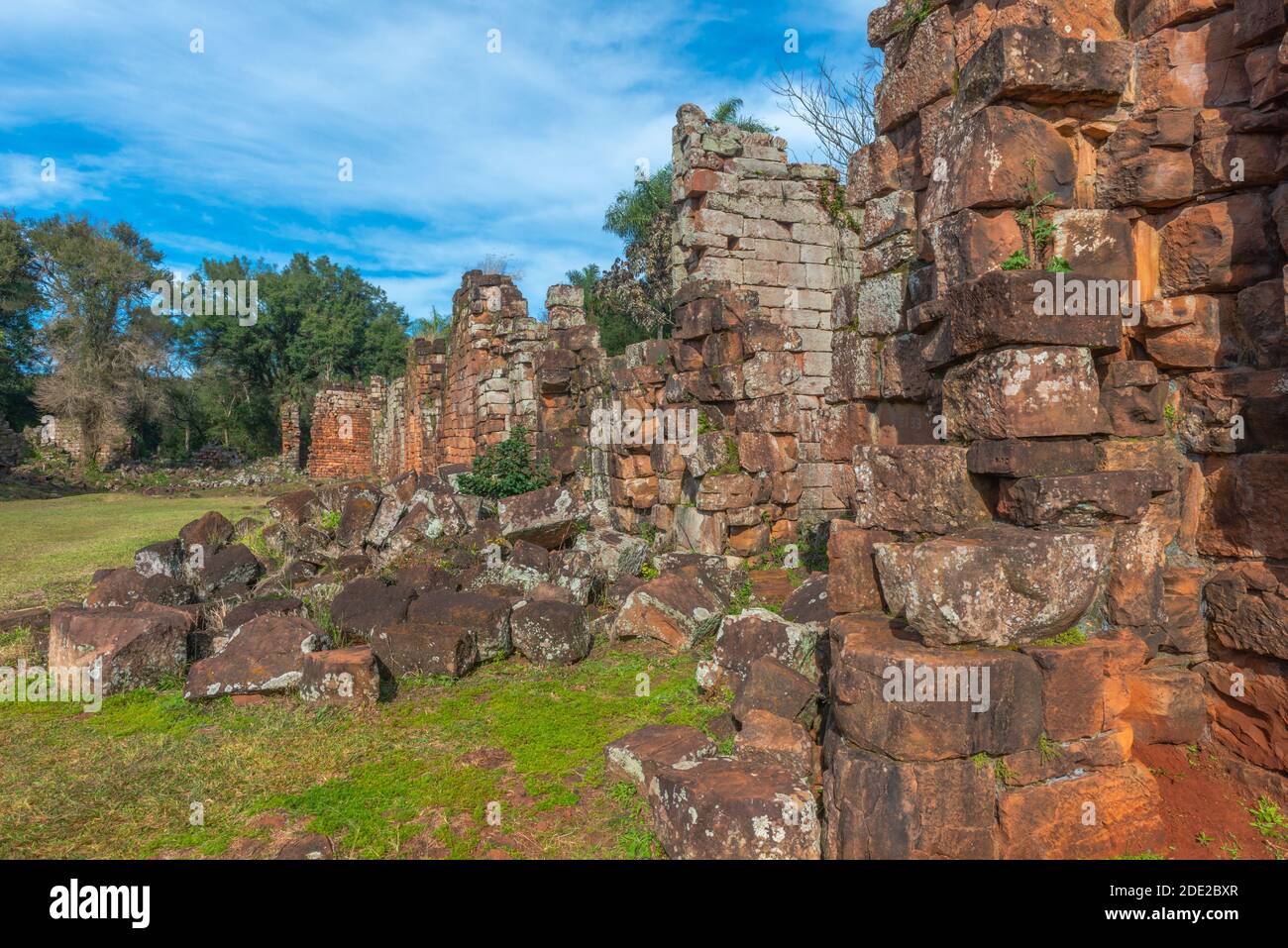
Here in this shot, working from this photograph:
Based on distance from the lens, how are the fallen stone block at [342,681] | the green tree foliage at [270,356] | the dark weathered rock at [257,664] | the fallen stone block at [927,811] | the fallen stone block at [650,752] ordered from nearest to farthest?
the fallen stone block at [927,811], the fallen stone block at [650,752], the fallen stone block at [342,681], the dark weathered rock at [257,664], the green tree foliage at [270,356]

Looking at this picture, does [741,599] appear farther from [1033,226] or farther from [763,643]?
[1033,226]

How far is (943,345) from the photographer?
4.00 metres

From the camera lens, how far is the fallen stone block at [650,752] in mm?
4145

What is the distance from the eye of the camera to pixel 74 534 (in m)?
15.3

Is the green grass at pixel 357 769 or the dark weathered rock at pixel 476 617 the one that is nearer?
the green grass at pixel 357 769

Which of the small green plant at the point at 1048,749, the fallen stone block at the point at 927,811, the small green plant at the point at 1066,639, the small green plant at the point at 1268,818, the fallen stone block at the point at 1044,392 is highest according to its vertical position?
the fallen stone block at the point at 1044,392

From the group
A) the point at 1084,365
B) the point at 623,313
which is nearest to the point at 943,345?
the point at 1084,365

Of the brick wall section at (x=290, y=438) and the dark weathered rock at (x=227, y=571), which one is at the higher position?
the brick wall section at (x=290, y=438)

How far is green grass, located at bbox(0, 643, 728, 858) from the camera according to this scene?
382cm

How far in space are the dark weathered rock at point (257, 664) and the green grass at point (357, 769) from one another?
0.44ft

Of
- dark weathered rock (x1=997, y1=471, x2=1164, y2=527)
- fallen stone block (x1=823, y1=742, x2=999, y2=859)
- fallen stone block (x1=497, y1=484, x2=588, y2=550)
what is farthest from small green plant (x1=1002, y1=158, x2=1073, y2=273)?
fallen stone block (x1=497, y1=484, x2=588, y2=550)

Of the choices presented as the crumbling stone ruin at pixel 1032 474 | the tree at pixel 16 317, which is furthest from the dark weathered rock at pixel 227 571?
the tree at pixel 16 317

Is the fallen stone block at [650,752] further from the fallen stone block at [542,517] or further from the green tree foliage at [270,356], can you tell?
the green tree foliage at [270,356]

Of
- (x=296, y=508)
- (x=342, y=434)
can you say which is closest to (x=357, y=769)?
(x=296, y=508)
